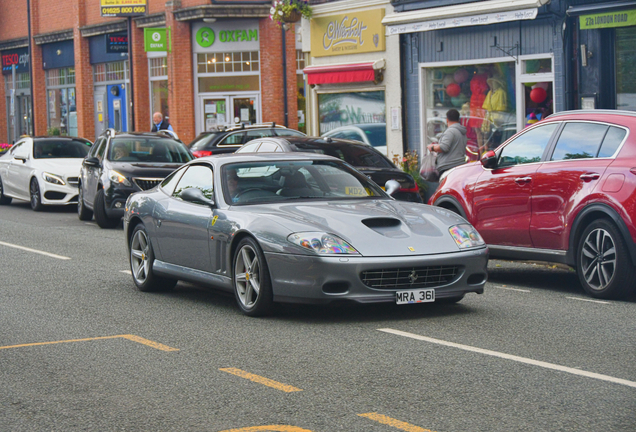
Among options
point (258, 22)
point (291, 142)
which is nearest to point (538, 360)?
point (291, 142)

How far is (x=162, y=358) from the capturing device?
Answer: 22.3ft

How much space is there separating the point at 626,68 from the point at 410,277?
34.3 feet

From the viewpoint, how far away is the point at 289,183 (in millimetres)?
9062

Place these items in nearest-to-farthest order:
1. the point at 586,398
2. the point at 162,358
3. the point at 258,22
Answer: the point at 586,398, the point at 162,358, the point at 258,22

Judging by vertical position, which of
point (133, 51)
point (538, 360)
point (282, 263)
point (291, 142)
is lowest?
point (538, 360)

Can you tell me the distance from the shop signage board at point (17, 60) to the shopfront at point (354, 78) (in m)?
24.0

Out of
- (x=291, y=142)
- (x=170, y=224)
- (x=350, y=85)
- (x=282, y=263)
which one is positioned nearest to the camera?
(x=282, y=263)

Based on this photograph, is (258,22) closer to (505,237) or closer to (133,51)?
(133,51)

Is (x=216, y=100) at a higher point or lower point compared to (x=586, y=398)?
higher

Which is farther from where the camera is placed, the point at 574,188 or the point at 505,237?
the point at 505,237

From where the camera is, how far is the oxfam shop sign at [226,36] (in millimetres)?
32625

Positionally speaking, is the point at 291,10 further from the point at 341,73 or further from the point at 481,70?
the point at 481,70

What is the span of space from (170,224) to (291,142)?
19.7 feet

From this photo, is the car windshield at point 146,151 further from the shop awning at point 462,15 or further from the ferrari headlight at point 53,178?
the shop awning at point 462,15
